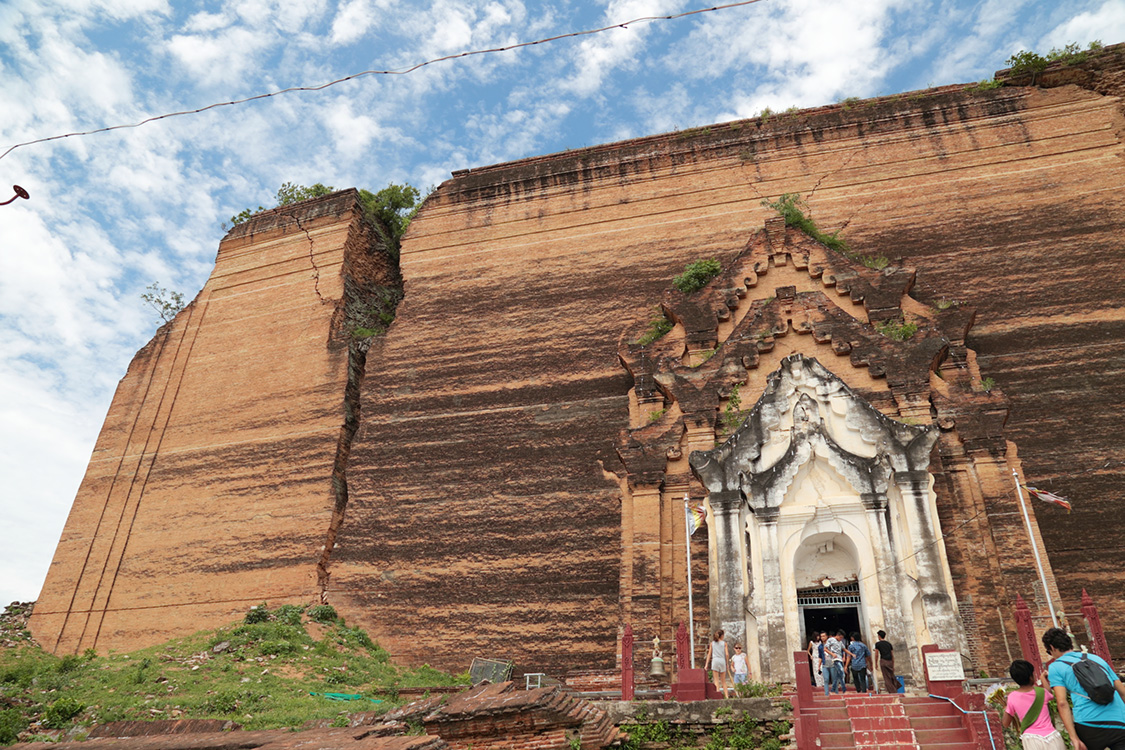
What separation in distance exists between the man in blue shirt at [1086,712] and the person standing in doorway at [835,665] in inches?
208

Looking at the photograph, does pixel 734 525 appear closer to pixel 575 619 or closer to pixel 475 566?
pixel 575 619

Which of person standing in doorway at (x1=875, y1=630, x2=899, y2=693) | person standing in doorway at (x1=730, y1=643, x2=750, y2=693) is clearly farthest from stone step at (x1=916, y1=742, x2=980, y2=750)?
person standing in doorway at (x1=730, y1=643, x2=750, y2=693)

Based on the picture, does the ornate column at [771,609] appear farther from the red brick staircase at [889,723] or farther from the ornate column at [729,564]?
the red brick staircase at [889,723]

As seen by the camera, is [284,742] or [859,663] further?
[859,663]

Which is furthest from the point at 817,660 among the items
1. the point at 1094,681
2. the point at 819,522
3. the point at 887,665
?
the point at 1094,681

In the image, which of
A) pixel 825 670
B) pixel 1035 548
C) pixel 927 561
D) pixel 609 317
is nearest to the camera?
pixel 825 670

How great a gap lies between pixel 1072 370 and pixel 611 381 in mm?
8616

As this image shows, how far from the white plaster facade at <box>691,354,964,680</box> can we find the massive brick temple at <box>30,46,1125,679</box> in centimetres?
4

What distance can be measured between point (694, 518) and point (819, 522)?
5.99ft

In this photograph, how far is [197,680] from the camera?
1414 cm

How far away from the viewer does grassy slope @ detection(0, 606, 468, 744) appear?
41.5ft

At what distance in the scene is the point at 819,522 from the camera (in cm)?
1129

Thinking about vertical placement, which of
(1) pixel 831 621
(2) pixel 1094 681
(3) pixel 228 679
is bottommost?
(2) pixel 1094 681

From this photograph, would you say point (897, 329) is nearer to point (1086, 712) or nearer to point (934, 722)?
point (934, 722)
